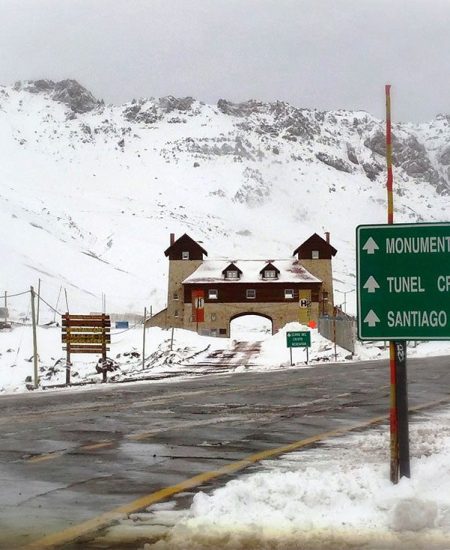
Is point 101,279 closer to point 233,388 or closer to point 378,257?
point 233,388

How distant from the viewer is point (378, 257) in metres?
7.38

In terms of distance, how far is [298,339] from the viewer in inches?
1580

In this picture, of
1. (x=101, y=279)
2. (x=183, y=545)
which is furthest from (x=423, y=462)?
(x=101, y=279)

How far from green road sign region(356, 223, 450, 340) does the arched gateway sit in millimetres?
69618

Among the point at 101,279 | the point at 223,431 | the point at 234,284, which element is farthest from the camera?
the point at 101,279

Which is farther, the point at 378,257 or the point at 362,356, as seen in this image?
the point at 362,356

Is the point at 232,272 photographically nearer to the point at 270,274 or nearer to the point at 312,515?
the point at 270,274

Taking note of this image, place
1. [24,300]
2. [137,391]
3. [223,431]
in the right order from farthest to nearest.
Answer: [24,300] < [137,391] < [223,431]

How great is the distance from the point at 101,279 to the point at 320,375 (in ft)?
401

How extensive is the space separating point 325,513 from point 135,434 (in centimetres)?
630

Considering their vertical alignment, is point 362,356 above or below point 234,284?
below

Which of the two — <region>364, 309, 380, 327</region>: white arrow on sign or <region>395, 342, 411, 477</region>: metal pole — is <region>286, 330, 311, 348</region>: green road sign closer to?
<region>395, 342, 411, 477</region>: metal pole

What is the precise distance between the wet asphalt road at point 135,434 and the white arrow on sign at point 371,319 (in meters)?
2.63

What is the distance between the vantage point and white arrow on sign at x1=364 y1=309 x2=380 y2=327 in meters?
7.33
